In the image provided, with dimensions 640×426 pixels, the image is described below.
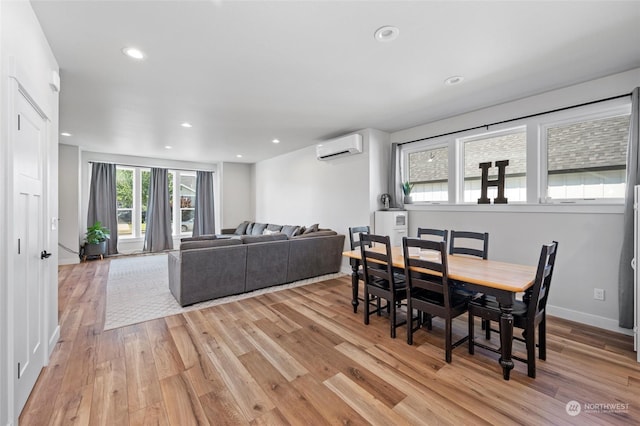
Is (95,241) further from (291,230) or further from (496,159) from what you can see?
(496,159)

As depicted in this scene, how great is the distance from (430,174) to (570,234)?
2.03 meters

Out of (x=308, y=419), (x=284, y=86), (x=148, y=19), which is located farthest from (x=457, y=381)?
(x=148, y=19)

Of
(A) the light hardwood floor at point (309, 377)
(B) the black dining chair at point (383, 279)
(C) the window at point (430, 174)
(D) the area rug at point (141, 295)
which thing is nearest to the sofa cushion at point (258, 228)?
(D) the area rug at point (141, 295)

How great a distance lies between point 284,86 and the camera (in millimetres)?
3086

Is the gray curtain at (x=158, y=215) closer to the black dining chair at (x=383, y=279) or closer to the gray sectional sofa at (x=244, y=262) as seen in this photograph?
the gray sectional sofa at (x=244, y=262)

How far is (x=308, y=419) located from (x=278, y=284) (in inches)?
110

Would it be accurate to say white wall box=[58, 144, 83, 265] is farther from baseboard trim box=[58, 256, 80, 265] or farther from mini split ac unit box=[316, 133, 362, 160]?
mini split ac unit box=[316, 133, 362, 160]

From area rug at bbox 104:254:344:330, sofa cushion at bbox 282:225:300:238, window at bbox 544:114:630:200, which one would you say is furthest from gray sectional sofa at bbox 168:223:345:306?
window at bbox 544:114:630:200

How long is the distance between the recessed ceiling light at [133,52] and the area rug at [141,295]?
276 centimetres

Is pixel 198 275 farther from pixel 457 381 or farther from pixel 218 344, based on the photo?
pixel 457 381

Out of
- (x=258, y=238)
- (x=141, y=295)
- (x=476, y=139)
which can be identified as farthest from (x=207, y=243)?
(x=476, y=139)

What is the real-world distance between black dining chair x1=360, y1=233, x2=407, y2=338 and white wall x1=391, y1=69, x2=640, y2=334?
1.74 m

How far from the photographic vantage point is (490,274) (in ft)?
7.23
